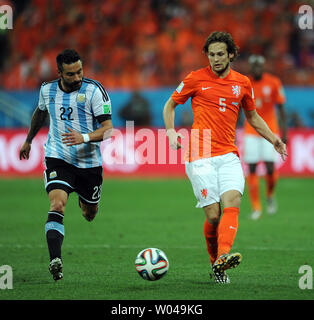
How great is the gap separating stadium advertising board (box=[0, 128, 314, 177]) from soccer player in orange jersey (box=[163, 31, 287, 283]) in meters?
11.4

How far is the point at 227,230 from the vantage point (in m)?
6.57

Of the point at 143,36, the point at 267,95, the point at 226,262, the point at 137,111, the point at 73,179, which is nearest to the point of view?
the point at 226,262

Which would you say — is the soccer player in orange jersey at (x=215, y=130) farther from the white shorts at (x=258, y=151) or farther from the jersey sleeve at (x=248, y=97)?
the white shorts at (x=258, y=151)

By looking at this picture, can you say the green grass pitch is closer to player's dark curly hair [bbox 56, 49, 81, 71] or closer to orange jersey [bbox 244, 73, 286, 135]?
orange jersey [bbox 244, 73, 286, 135]

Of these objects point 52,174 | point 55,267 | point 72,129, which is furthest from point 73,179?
point 55,267

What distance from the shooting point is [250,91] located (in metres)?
7.05

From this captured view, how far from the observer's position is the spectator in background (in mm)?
20078

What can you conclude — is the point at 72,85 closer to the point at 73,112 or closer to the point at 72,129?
the point at 73,112

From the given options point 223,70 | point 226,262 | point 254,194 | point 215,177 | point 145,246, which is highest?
point 254,194

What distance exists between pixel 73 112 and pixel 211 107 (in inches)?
56.1

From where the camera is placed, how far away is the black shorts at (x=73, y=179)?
716 cm

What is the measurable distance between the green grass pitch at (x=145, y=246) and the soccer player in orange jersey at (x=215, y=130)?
60 cm
